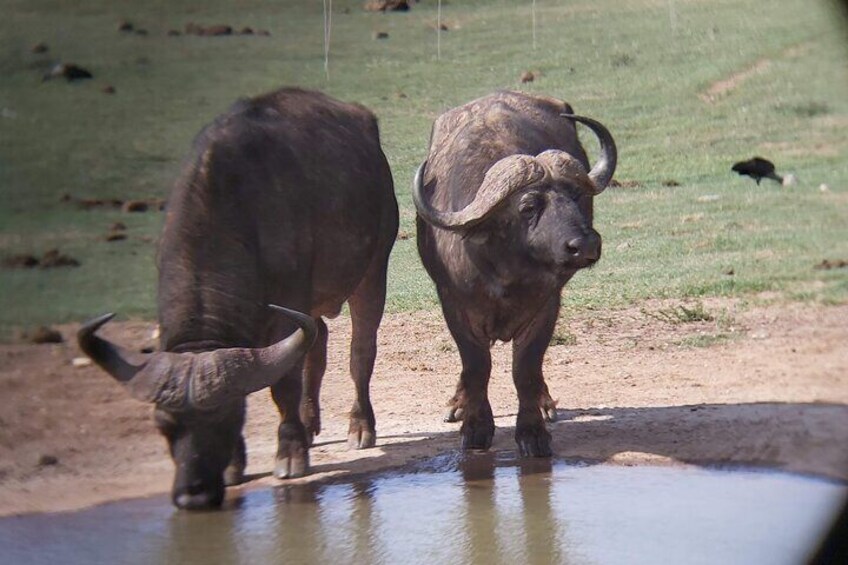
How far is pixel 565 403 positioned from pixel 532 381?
1157mm

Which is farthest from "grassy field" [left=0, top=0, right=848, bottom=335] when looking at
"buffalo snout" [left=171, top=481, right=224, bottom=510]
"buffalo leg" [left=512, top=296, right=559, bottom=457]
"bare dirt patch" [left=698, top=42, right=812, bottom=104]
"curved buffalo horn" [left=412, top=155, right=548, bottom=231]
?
"buffalo snout" [left=171, top=481, right=224, bottom=510]

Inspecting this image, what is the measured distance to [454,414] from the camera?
25.3 feet

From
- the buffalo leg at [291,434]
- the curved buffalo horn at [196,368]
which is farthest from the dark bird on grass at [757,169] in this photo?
the curved buffalo horn at [196,368]

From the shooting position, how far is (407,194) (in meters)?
12.5

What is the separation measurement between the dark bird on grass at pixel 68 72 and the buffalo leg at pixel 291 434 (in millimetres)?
8525

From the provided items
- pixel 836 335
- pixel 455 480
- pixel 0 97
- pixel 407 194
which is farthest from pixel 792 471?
pixel 0 97

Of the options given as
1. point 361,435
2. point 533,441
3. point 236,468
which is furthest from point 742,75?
point 236,468

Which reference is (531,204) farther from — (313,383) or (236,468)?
(236,468)

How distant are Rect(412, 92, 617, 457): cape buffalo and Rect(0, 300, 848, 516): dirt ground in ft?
1.23

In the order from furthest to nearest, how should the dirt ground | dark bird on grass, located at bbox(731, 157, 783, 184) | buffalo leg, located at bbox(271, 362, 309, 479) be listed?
dark bird on grass, located at bbox(731, 157, 783, 184) → the dirt ground → buffalo leg, located at bbox(271, 362, 309, 479)

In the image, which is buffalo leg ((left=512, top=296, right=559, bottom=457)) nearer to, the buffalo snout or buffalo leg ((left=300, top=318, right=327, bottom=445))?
buffalo leg ((left=300, top=318, right=327, bottom=445))

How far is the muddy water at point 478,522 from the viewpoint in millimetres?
5461

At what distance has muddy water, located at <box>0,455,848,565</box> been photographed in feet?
17.9

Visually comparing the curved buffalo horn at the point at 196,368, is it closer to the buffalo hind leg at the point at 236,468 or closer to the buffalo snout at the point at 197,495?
the buffalo snout at the point at 197,495
